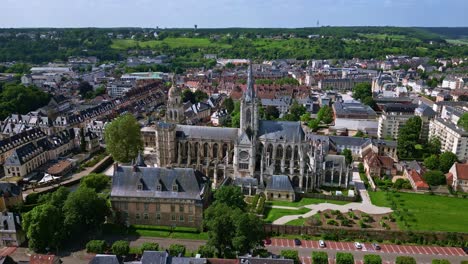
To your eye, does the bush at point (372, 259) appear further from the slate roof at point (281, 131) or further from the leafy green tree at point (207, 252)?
the slate roof at point (281, 131)

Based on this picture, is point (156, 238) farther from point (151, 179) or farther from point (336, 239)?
point (336, 239)

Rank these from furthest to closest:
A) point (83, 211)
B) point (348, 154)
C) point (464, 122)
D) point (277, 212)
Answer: point (464, 122) → point (348, 154) → point (277, 212) → point (83, 211)

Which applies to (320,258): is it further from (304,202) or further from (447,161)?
(447,161)

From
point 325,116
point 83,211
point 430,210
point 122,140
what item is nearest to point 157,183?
point 83,211

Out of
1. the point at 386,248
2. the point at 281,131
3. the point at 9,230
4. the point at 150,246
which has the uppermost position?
the point at 281,131

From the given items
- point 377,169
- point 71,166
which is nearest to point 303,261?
point 377,169

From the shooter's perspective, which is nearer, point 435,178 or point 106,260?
point 106,260

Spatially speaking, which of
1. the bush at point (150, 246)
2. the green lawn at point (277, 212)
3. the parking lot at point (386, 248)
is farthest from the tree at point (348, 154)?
the bush at point (150, 246)
